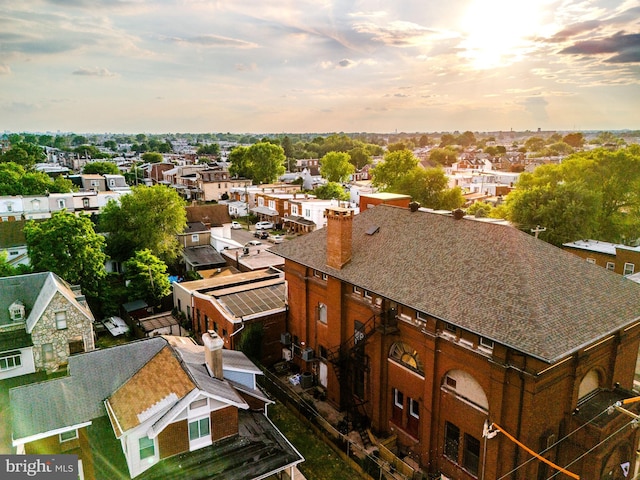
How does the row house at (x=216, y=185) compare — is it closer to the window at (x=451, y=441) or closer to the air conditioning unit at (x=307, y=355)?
the air conditioning unit at (x=307, y=355)

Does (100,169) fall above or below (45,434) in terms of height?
above

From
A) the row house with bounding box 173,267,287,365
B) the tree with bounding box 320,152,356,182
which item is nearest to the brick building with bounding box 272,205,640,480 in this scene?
the row house with bounding box 173,267,287,365

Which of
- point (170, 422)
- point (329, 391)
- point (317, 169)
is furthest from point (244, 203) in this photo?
point (170, 422)

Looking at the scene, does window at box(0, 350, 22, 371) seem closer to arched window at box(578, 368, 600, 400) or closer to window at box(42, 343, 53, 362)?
window at box(42, 343, 53, 362)

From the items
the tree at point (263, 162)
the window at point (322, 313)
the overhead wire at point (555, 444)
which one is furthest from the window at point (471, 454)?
the tree at point (263, 162)

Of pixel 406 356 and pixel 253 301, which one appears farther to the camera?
pixel 253 301

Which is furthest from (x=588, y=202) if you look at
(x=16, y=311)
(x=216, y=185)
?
(x=216, y=185)

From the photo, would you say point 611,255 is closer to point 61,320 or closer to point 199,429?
point 199,429
